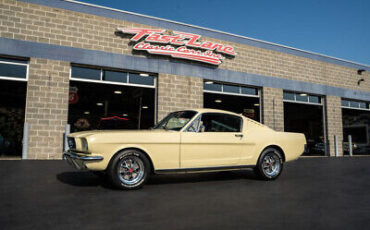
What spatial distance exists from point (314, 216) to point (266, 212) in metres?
0.54

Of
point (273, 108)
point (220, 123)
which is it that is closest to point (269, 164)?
point (220, 123)

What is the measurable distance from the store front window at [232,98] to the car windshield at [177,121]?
7.51 m

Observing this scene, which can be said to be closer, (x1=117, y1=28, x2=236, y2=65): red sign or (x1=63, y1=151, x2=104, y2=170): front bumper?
(x1=63, y1=151, x2=104, y2=170): front bumper

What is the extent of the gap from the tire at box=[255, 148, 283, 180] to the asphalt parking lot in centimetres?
25

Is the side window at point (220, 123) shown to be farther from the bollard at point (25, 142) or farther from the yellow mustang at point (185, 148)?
the bollard at point (25, 142)

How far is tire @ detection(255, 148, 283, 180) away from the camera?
19.3ft

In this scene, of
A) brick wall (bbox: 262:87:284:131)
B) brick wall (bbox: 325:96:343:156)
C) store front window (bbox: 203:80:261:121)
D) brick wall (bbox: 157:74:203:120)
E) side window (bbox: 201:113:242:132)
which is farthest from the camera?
brick wall (bbox: 325:96:343:156)

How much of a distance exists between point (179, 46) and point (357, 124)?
16.1 m

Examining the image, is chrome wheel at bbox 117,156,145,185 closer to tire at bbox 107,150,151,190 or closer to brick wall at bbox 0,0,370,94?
tire at bbox 107,150,151,190

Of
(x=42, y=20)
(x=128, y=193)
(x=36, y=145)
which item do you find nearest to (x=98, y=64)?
(x=42, y=20)

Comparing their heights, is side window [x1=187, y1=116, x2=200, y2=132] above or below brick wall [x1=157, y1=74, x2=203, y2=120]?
below

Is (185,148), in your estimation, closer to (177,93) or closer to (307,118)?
(177,93)

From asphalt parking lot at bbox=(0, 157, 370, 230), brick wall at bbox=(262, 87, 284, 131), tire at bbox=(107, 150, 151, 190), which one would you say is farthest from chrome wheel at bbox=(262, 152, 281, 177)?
brick wall at bbox=(262, 87, 284, 131)

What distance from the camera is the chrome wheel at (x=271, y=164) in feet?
19.6
